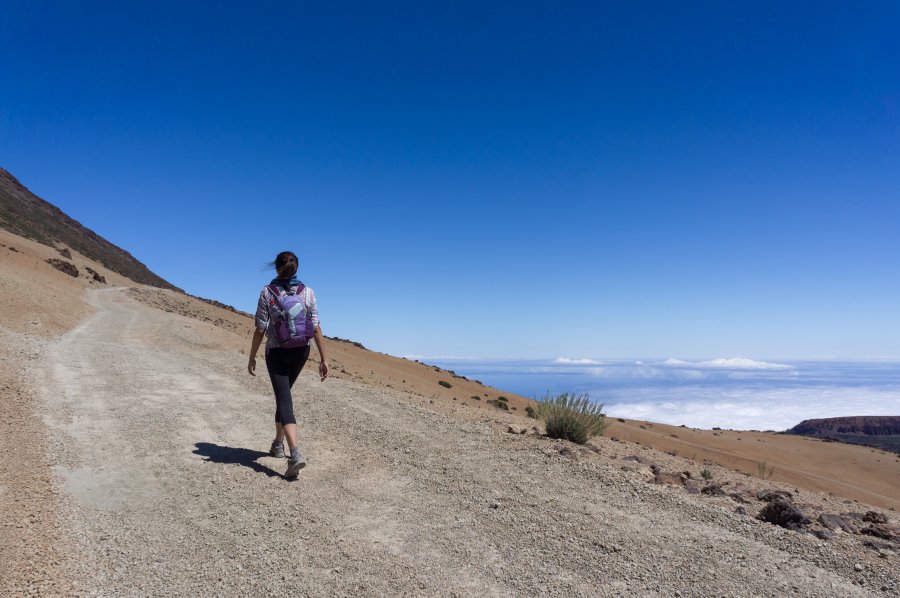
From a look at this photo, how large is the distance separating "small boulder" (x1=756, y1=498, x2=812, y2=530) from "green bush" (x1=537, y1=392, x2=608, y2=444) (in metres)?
4.01

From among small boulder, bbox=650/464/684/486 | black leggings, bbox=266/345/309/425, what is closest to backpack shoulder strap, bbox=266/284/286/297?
black leggings, bbox=266/345/309/425

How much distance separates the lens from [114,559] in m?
3.55

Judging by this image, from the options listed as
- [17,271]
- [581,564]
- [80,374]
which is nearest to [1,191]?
Result: [17,271]

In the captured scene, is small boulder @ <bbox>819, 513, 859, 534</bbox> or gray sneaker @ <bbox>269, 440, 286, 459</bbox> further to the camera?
gray sneaker @ <bbox>269, 440, 286, 459</bbox>

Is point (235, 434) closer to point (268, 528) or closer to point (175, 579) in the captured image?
point (268, 528)

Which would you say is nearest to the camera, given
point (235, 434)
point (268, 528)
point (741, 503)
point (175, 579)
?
point (175, 579)

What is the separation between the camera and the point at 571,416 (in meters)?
9.27

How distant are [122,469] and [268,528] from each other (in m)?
2.15

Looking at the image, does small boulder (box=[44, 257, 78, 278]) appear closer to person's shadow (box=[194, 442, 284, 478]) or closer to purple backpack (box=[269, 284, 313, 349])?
person's shadow (box=[194, 442, 284, 478])

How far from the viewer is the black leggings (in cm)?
569

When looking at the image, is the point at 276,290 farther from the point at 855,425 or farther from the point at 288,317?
the point at 855,425

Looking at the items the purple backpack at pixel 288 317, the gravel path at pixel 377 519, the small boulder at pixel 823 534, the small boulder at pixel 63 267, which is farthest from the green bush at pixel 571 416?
the small boulder at pixel 63 267

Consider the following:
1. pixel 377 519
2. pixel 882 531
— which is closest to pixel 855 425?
pixel 882 531

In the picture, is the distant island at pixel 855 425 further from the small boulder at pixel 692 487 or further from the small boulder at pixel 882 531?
the small boulder at pixel 882 531
